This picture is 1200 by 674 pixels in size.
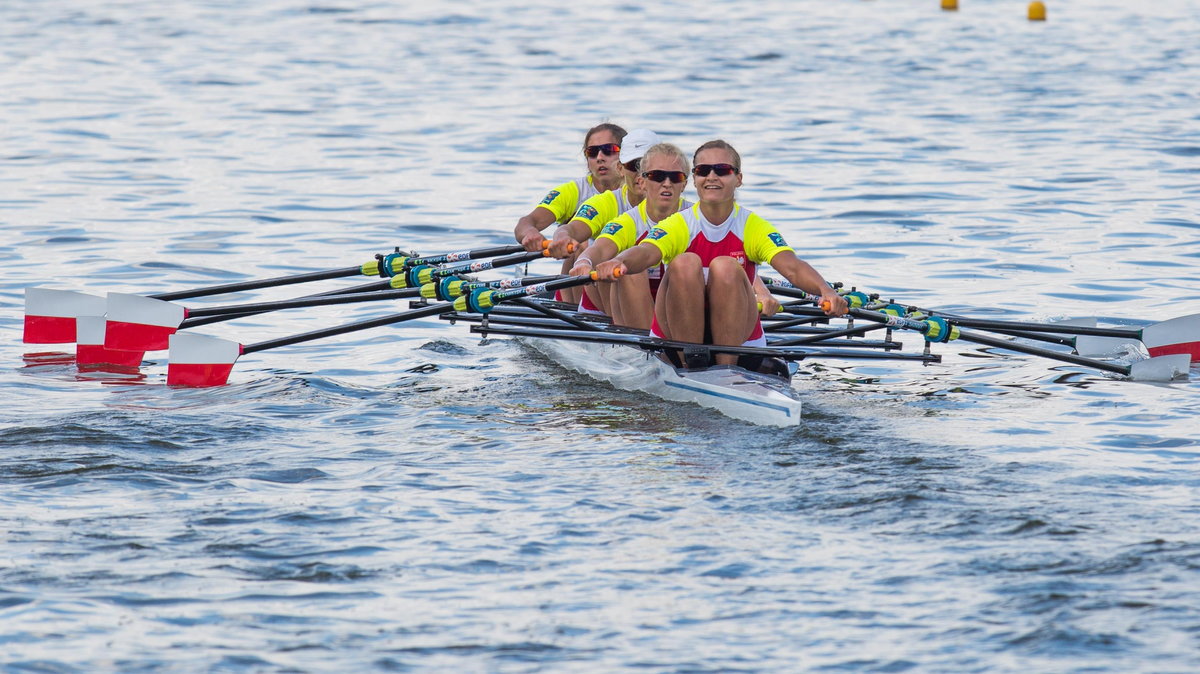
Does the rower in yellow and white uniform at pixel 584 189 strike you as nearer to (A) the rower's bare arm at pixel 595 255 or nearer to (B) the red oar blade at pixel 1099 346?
(A) the rower's bare arm at pixel 595 255

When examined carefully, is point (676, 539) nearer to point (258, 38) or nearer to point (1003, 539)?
point (1003, 539)

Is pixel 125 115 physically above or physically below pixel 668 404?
above

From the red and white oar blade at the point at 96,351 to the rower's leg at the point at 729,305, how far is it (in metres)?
4.25

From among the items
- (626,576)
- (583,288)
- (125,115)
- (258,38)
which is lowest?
(626,576)

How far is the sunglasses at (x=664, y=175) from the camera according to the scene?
905 cm

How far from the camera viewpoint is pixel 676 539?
6.54 m

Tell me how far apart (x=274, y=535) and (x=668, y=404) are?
3030 mm

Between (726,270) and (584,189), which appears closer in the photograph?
(726,270)

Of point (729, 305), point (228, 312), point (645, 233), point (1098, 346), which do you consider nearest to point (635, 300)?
point (645, 233)

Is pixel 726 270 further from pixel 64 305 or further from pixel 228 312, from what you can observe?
pixel 64 305

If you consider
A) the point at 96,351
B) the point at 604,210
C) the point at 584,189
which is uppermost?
the point at 584,189

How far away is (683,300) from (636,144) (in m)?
1.68

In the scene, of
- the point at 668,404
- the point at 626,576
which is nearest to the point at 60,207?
the point at 668,404

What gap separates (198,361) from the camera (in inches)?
381
